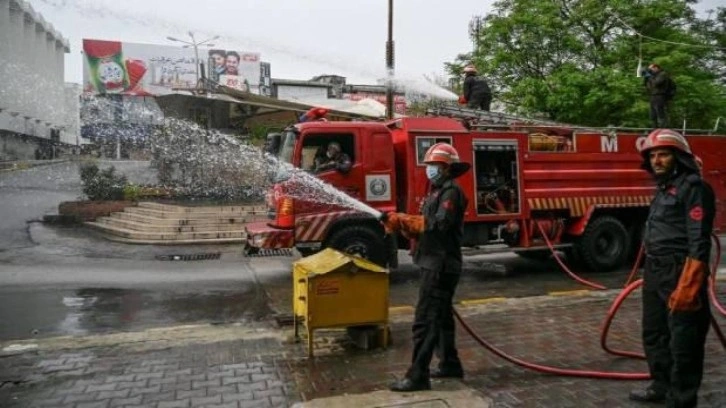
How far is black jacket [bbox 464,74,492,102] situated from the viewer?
11.9 meters

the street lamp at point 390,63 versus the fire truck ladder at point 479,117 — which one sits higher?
the street lamp at point 390,63

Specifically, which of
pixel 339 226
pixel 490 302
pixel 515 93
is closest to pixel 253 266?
pixel 339 226

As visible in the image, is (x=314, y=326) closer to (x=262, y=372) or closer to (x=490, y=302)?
(x=262, y=372)

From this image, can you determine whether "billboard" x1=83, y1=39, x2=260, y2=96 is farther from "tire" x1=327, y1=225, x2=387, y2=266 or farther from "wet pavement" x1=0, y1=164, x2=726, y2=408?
"tire" x1=327, y1=225, x2=387, y2=266

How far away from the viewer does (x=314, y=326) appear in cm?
535

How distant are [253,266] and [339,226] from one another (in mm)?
2814

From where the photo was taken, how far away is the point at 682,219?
3939 millimetres

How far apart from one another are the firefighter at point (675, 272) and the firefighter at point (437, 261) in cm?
138

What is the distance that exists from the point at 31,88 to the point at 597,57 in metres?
29.8

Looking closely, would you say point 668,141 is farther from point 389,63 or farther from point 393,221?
point 389,63

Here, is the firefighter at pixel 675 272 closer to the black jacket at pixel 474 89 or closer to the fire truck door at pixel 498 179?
the fire truck door at pixel 498 179

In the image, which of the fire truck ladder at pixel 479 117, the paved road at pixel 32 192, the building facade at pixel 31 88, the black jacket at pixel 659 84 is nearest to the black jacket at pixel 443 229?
the fire truck ladder at pixel 479 117

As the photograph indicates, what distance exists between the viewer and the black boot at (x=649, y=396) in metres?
4.26

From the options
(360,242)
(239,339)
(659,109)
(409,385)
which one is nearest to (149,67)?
(659,109)
